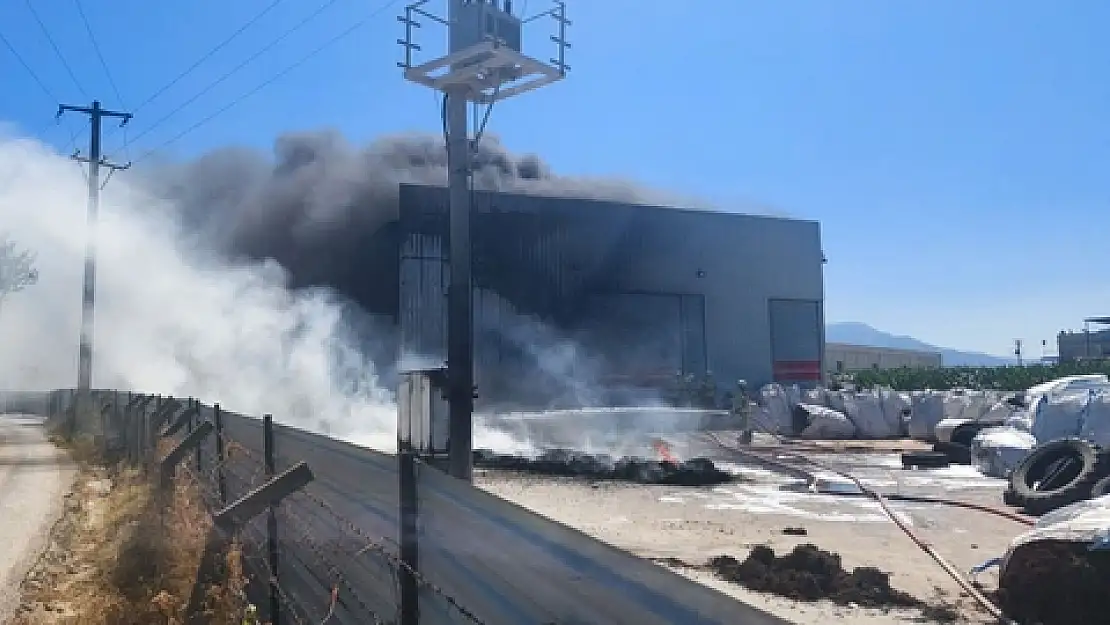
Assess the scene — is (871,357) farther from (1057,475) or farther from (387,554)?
(387,554)

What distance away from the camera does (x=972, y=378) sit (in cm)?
4772

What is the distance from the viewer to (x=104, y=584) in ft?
21.6

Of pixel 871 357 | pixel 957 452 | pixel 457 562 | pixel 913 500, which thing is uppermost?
pixel 871 357

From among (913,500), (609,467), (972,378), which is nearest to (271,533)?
(913,500)

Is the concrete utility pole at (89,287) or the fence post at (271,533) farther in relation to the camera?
the concrete utility pole at (89,287)

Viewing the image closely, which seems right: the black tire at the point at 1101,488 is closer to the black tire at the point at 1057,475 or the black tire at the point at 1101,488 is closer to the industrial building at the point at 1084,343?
the black tire at the point at 1057,475

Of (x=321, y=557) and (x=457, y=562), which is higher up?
(x=457, y=562)

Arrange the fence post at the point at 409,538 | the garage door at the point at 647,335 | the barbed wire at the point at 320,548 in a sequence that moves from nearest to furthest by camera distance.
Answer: the barbed wire at the point at 320,548, the fence post at the point at 409,538, the garage door at the point at 647,335

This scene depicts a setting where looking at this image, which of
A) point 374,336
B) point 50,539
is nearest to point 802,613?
point 50,539

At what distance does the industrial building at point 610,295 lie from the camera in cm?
3206

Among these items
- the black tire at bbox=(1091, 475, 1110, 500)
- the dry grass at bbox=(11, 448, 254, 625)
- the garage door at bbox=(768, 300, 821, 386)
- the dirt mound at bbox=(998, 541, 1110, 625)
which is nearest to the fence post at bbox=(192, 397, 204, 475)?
the dry grass at bbox=(11, 448, 254, 625)

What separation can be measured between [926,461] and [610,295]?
67.7 feet

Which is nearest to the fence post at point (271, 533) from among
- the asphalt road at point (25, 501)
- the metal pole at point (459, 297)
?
the asphalt road at point (25, 501)

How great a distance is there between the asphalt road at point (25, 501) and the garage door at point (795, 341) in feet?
103
